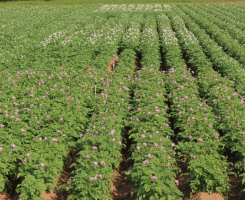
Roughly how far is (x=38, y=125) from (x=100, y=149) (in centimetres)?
278

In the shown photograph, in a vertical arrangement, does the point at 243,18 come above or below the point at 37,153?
above

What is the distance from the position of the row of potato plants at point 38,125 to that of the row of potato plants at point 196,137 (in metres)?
3.93

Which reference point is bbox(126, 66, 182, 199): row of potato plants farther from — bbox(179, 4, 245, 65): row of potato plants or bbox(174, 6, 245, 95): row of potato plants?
bbox(179, 4, 245, 65): row of potato plants

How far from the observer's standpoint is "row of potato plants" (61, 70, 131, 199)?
17.4 ft

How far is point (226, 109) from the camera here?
8.48m

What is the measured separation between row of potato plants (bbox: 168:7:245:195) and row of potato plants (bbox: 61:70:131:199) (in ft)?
12.9

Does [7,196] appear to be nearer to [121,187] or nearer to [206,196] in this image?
[121,187]

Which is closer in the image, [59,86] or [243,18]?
[59,86]

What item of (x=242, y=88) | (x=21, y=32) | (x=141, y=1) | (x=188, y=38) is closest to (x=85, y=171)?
(x=242, y=88)

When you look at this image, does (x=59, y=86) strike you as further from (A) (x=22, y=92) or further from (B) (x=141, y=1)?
(B) (x=141, y=1)

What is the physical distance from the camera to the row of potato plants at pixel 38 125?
562cm

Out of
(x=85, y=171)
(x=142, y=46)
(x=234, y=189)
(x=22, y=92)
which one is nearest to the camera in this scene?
(x=85, y=171)

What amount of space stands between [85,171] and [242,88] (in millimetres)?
9332

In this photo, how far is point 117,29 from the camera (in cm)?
2005
